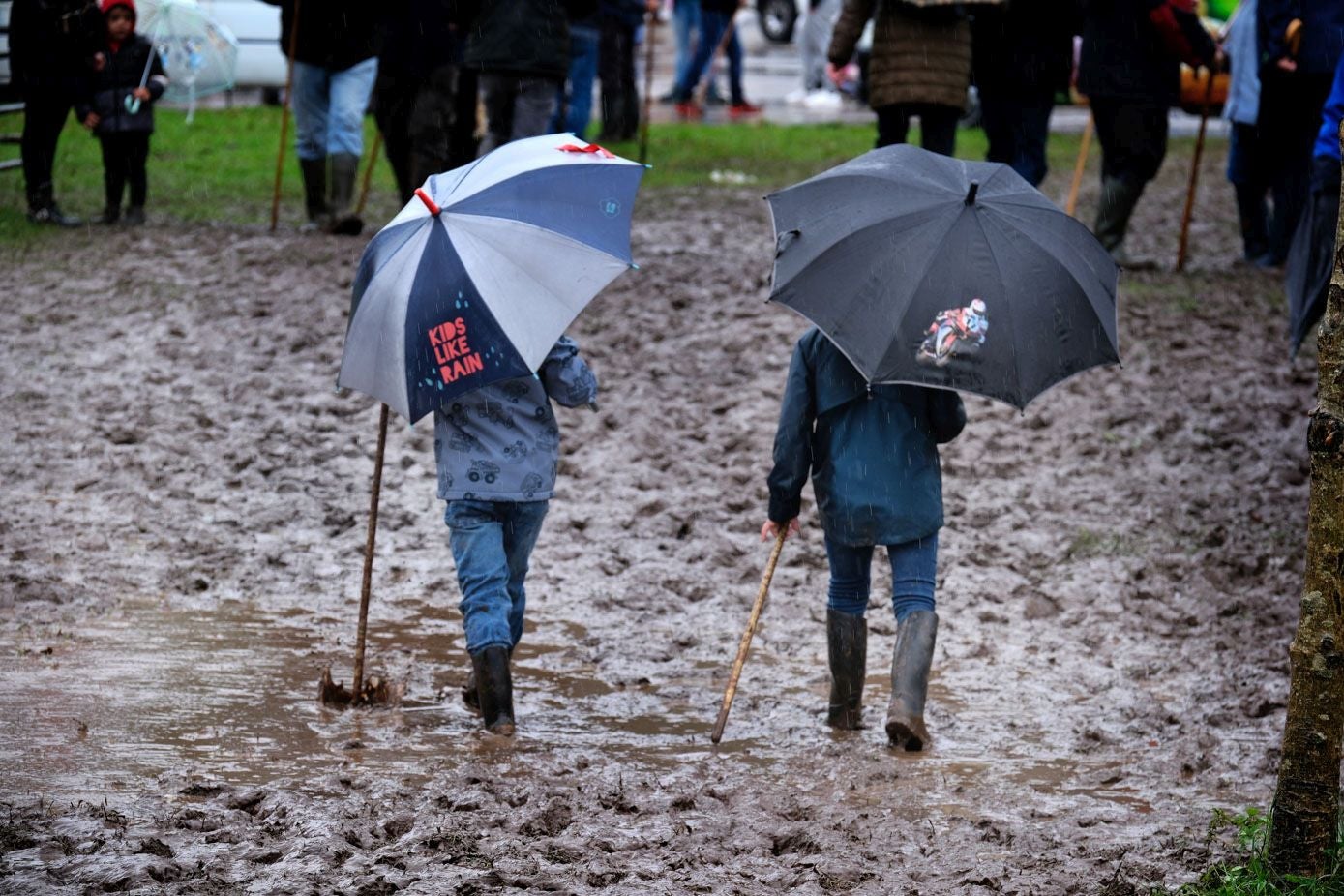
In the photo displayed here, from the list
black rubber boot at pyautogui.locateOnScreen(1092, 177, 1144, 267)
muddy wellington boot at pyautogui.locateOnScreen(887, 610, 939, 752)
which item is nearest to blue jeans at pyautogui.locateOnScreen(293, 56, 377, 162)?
black rubber boot at pyautogui.locateOnScreen(1092, 177, 1144, 267)

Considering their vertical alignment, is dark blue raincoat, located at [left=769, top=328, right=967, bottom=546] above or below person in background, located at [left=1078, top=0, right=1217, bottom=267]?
below

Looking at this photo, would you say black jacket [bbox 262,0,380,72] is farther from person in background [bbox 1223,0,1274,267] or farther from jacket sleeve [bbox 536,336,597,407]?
jacket sleeve [bbox 536,336,597,407]

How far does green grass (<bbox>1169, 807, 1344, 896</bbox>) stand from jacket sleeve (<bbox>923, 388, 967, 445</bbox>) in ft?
4.88

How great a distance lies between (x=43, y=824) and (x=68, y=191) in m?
9.93

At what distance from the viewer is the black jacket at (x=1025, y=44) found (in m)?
10.7

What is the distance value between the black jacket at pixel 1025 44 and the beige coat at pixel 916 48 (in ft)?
1.46

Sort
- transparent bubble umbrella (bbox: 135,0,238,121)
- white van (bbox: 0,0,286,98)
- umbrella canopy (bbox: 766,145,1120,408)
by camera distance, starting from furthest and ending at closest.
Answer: white van (bbox: 0,0,286,98), transparent bubble umbrella (bbox: 135,0,238,121), umbrella canopy (bbox: 766,145,1120,408)

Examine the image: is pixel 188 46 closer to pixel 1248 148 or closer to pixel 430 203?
pixel 1248 148

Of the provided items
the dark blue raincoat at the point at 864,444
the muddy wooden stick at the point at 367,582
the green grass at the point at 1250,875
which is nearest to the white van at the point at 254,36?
the muddy wooden stick at the point at 367,582

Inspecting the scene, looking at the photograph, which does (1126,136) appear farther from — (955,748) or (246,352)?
(955,748)

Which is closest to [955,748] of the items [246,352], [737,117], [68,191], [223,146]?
[246,352]

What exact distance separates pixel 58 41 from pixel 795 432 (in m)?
8.23

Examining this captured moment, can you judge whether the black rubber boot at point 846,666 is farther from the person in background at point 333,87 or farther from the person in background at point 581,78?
the person in background at point 581,78

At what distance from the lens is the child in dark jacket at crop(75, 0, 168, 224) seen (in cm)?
1200
